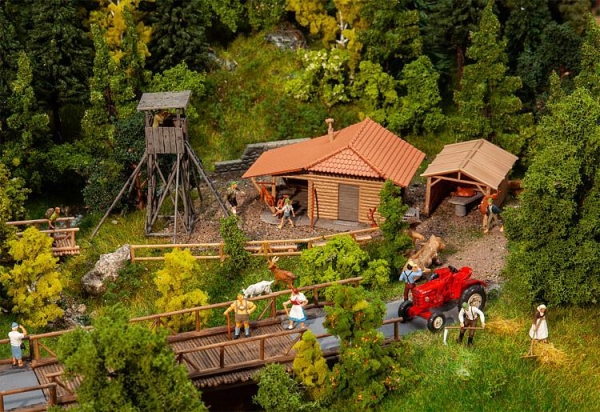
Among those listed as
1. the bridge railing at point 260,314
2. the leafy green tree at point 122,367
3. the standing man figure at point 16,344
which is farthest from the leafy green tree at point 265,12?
the leafy green tree at point 122,367

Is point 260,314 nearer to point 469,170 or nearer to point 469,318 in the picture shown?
point 469,318

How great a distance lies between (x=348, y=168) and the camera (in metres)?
36.8

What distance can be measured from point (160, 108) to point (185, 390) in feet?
52.4

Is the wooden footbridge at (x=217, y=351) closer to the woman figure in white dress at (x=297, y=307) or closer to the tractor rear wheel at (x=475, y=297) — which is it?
the woman figure in white dress at (x=297, y=307)

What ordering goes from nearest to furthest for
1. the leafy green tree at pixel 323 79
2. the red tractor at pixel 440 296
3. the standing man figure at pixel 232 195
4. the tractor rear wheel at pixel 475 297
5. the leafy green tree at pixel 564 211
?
1. the leafy green tree at pixel 564 211
2. the red tractor at pixel 440 296
3. the tractor rear wheel at pixel 475 297
4. the standing man figure at pixel 232 195
5. the leafy green tree at pixel 323 79

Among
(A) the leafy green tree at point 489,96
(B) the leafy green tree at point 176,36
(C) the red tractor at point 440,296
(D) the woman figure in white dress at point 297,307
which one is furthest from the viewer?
(B) the leafy green tree at point 176,36

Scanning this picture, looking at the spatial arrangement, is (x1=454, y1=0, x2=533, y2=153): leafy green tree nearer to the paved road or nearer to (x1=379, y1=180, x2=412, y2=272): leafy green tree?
(x1=379, y1=180, x2=412, y2=272): leafy green tree

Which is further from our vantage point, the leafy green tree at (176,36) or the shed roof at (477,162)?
the leafy green tree at (176,36)

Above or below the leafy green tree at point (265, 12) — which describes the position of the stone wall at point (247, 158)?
below

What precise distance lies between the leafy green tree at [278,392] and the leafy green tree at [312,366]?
0.37 meters

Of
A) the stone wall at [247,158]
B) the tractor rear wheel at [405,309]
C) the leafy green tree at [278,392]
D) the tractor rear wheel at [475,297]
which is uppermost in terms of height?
the stone wall at [247,158]

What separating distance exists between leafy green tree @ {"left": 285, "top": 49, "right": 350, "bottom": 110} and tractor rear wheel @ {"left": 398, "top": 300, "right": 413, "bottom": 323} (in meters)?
16.6

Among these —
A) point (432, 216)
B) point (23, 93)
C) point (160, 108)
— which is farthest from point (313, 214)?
point (23, 93)

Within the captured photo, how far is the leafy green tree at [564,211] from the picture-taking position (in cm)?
2833
